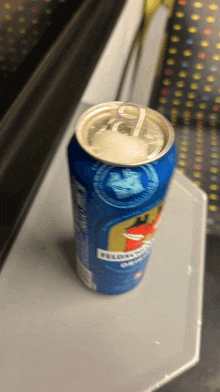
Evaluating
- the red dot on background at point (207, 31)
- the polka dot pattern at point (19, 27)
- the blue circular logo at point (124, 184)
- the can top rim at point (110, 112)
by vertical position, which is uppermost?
the polka dot pattern at point (19, 27)

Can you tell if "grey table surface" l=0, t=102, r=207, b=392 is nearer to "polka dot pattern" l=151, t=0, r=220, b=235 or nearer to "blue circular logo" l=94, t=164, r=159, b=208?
"blue circular logo" l=94, t=164, r=159, b=208

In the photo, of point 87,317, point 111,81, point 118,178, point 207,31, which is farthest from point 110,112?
point 207,31

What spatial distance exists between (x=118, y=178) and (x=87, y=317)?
283mm

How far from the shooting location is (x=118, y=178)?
1.17 feet

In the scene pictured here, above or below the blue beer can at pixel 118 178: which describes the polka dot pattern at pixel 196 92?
below

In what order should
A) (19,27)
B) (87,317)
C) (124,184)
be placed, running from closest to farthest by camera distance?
(124,184), (87,317), (19,27)

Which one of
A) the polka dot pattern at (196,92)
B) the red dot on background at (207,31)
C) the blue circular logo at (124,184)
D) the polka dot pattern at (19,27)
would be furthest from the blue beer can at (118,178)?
the red dot on background at (207,31)

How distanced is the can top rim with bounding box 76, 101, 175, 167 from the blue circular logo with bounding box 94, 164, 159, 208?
1cm

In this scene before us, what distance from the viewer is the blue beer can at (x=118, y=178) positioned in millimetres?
358

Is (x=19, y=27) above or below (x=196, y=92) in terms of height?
above

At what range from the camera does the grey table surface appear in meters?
0.45

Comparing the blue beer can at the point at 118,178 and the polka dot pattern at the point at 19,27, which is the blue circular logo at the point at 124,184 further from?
the polka dot pattern at the point at 19,27

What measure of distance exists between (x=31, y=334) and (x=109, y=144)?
0.34m

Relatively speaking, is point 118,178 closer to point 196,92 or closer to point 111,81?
point 111,81
